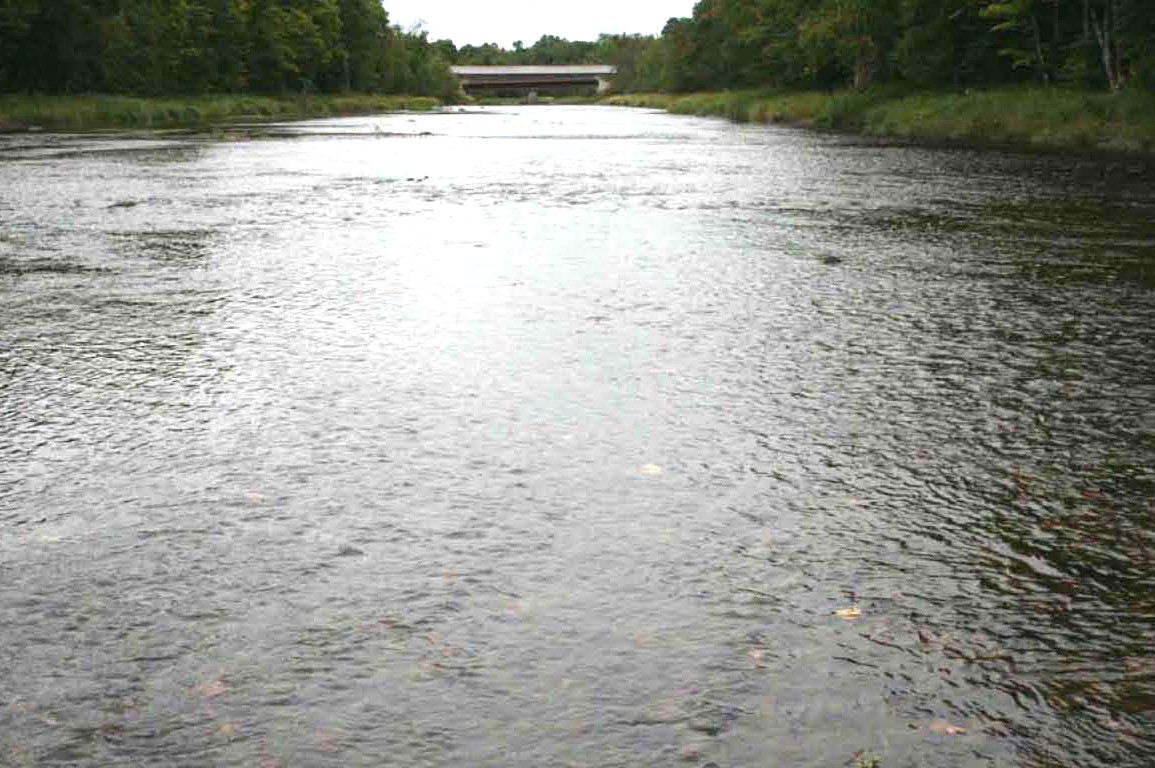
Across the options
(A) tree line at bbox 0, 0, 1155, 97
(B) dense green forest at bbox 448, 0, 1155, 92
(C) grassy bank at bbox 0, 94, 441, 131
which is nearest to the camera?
(B) dense green forest at bbox 448, 0, 1155, 92

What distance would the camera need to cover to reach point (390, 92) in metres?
143

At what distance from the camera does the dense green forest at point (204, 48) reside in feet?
221

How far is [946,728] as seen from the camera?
392cm

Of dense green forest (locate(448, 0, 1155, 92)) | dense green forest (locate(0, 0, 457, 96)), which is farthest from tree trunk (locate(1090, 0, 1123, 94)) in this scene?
dense green forest (locate(0, 0, 457, 96))

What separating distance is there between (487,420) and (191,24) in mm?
93936

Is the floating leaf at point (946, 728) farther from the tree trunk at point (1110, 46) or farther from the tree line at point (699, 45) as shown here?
the tree trunk at point (1110, 46)

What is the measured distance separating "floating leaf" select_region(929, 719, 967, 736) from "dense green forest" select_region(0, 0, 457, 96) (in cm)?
6826

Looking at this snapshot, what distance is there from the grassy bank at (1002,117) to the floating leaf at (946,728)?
29.8m

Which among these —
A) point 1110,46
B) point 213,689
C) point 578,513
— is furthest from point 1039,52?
point 213,689

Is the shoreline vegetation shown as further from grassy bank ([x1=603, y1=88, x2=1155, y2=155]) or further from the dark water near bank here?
the dark water near bank

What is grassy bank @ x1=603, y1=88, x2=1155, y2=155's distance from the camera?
3250cm

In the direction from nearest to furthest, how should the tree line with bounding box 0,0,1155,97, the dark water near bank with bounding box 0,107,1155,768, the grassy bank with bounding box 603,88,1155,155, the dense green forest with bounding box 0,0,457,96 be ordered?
the dark water near bank with bounding box 0,107,1155,768, the grassy bank with bounding box 603,88,1155,155, the tree line with bounding box 0,0,1155,97, the dense green forest with bounding box 0,0,457,96

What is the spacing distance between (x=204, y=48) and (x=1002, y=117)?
2773 inches

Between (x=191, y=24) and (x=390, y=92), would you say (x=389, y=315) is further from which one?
(x=390, y=92)
